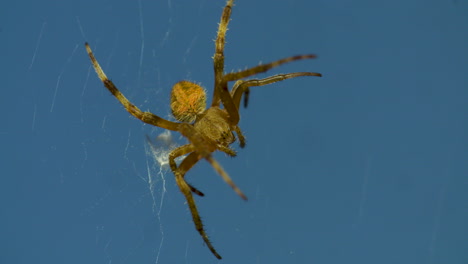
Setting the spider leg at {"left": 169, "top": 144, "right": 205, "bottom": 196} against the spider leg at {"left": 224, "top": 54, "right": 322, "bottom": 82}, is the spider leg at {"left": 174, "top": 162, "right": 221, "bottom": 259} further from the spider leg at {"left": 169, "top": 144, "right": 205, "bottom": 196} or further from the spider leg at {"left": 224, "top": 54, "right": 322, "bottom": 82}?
the spider leg at {"left": 224, "top": 54, "right": 322, "bottom": 82}

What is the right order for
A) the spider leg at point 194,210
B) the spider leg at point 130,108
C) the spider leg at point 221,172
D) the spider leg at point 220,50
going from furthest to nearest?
the spider leg at point 130,108, the spider leg at point 220,50, the spider leg at point 194,210, the spider leg at point 221,172

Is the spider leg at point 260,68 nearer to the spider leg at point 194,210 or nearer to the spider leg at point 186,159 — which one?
the spider leg at point 186,159

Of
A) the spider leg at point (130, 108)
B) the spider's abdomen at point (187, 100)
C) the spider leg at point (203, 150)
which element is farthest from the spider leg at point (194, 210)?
the spider's abdomen at point (187, 100)

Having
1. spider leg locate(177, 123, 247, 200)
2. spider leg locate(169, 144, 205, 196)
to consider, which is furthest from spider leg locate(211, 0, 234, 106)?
spider leg locate(169, 144, 205, 196)

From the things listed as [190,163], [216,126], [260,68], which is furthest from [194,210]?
[260,68]

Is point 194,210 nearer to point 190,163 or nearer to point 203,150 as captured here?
point 190,163

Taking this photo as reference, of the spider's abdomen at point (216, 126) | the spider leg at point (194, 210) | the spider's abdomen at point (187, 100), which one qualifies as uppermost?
the spider's abdomen at point (187, 100)

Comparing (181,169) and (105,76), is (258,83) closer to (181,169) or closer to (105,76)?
(181,169)
